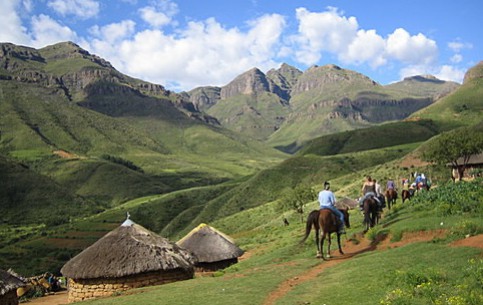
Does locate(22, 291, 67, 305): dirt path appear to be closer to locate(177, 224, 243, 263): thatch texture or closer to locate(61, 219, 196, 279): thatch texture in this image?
locate(61, 219, 196, 279): thatch texture

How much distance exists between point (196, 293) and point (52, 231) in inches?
4318

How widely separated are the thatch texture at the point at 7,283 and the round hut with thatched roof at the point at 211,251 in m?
11.8

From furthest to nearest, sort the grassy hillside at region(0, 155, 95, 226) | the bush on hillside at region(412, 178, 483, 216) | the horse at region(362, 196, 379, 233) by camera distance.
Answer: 1. the grassy hillside at region(0, 155, 95, 226)
2. the horse at region(362, 196, 379, 233)
3. the bush on hillside at region(412, 178, 483, 216)

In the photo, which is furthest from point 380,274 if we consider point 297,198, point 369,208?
point 297,198

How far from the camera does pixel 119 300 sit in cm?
1683

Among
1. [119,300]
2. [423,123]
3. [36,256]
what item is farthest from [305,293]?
[423,123]

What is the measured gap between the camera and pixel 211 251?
34031 mm

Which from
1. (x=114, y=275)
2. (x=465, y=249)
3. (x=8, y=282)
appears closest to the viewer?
(x=465, y=249)

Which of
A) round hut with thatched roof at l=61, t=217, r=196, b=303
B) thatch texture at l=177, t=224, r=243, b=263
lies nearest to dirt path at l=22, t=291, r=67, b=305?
round hut with thatched roof at l=61, t=217, r=196, b=303

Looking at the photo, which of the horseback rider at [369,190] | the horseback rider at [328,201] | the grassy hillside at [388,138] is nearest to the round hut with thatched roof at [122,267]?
the horseback rider at [328,201]

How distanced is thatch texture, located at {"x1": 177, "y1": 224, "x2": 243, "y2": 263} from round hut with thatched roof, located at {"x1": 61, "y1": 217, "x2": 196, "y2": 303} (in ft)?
24.5

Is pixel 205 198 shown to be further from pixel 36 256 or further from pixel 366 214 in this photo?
pixel 366 214

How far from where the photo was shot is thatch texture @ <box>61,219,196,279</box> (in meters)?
23.9

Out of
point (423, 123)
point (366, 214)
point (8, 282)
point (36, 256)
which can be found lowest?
point (36, 256)
